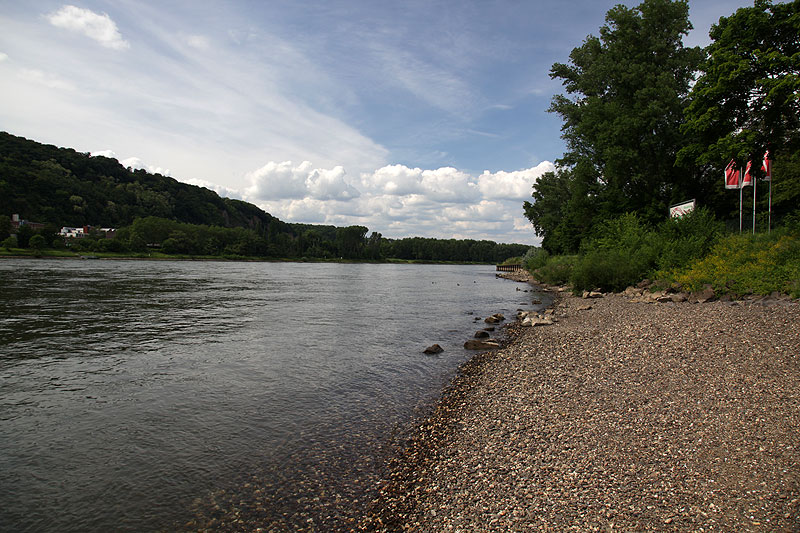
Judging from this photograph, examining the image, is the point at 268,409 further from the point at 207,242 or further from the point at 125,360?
the point at 207,242

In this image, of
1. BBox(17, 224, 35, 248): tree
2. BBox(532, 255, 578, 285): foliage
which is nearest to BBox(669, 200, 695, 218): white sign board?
BBox(532, 255, 578, 285): foliage

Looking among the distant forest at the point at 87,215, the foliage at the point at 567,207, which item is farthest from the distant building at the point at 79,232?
the foliage at the point at 567,207

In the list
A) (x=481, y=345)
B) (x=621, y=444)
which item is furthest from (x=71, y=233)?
(x=621, y=444)

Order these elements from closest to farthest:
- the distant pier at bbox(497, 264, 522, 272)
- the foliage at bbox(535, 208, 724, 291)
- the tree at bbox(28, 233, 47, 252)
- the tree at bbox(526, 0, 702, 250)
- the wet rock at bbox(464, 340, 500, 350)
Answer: the wet rock at bbox(464, 340, 500, 350) → the foliage at bbox(535, 208, 724, 291) → the tree at bbox(526, 0, 702, 250) → the tree at bbox(28, 233, 47, 252) → the distant pier at bbox(497, 264, 522, 272)

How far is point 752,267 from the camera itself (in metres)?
20.3

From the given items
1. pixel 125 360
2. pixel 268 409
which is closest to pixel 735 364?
pixel 268 409

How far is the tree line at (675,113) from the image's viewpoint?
23.8 metres

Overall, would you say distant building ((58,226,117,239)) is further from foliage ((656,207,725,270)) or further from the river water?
foliage ((656,207,725,270))

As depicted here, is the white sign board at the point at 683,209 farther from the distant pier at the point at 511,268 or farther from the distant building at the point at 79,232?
the distant building at the point at 79,232

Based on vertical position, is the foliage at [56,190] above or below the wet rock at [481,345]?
above

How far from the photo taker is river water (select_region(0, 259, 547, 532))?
6.93 metres

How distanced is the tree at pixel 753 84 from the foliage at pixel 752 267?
5.12 meters

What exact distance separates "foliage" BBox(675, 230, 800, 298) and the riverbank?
18.6 ft

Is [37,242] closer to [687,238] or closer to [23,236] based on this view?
[23,236]
